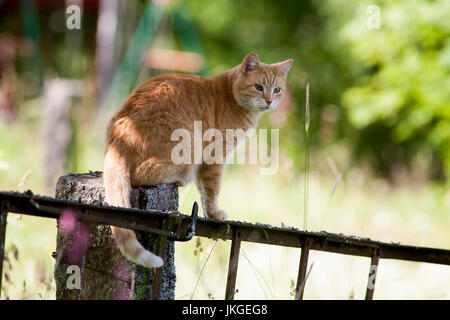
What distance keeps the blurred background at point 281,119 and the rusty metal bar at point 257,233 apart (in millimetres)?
155

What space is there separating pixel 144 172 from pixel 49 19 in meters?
9.81

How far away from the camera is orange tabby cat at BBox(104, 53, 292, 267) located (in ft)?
7.03

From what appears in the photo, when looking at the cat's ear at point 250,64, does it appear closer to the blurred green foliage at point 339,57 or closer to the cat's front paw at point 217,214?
the cat's front paw at point 217,214

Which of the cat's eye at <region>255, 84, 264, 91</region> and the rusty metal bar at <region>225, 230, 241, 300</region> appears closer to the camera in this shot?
the rusty metal bar at <region>225, 230, 241, 300</region>

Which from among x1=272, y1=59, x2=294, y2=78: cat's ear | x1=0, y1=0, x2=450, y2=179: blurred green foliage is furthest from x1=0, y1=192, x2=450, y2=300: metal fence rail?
x1=0, y1=0, x2=450, y2=179: blurred green foliage

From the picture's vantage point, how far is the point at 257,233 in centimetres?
184

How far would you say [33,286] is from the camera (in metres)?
2.70

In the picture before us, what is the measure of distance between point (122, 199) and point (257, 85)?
1360 mm

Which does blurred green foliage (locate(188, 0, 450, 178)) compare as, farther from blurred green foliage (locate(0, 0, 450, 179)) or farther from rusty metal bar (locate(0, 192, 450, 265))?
rusty metal bar (locate(0, 192, 450, 265))

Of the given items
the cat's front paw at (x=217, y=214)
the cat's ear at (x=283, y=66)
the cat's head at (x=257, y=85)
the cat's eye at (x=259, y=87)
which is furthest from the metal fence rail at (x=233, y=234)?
the cat's ear at (x=283, y=66)

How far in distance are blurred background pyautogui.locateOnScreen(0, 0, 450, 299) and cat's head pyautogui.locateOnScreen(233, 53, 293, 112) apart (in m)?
0.54

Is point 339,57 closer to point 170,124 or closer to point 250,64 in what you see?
point 250,64

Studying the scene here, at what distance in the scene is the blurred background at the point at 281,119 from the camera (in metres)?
3.53

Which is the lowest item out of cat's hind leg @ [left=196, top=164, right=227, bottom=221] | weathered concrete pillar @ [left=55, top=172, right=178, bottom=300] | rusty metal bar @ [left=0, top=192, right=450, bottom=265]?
weathered concrete pillar @ [left=55, top=172, right=178, bottom=300]
